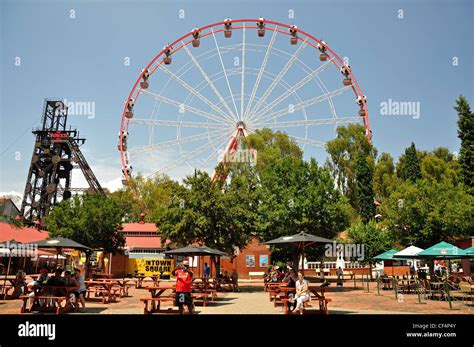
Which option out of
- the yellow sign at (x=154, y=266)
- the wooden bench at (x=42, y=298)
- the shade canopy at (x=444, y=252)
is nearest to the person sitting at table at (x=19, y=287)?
the wooden bench at (x=42, y=298)

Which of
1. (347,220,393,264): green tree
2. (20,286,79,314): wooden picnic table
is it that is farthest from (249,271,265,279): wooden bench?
(20,286,79,314): wooden picnic table

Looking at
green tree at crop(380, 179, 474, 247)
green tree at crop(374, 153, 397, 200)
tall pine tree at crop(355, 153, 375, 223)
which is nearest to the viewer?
green tree at crop(380, 179, 474, 247)

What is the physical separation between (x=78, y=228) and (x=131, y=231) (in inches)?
340

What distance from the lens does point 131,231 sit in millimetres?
42062

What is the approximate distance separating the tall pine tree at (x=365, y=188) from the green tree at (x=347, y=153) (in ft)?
5.46

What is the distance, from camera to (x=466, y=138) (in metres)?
39.8

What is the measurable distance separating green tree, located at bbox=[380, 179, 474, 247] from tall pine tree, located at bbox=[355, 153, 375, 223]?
9515mm

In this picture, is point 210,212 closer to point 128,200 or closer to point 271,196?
point 271,196

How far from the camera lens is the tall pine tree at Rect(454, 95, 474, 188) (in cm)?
3897

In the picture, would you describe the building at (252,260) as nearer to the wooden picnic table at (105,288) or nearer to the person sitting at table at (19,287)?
the wooden picnic table at (105,288)

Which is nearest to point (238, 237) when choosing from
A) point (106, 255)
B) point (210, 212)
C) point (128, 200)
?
point (210, 212)

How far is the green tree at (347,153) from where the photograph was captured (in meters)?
45.1

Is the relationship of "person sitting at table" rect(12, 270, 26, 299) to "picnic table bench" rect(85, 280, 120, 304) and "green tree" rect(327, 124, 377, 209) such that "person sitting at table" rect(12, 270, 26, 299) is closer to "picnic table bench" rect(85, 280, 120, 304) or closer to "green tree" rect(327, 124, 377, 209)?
"picnic table bench" rect(85, 280, 120, 304)

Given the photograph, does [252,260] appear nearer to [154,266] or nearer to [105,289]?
[154,266]
